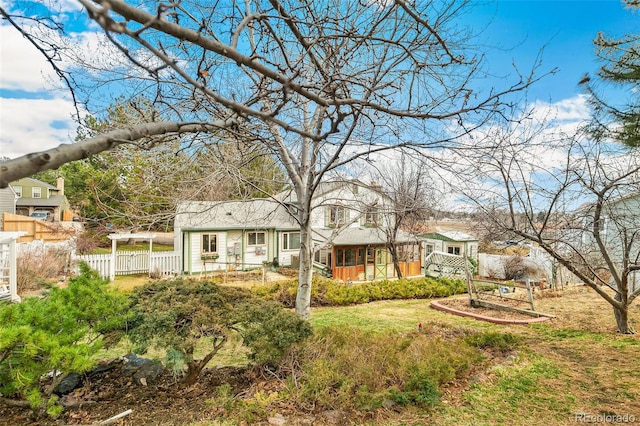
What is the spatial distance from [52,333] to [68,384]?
1273 millimetres

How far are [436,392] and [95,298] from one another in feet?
13.3

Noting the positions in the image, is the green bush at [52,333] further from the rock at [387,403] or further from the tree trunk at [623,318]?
the tree trunk at [623,318]

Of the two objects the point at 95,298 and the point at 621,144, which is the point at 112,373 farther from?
the point at 621,144

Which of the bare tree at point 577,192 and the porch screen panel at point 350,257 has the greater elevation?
the bare tree at point 577,192

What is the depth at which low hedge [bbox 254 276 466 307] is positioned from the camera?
436 inches

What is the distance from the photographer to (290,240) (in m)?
19.5

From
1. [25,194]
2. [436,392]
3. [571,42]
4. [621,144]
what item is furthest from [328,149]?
[25,194]

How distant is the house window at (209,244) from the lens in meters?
16.8

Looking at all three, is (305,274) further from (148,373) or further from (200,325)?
(148,373)

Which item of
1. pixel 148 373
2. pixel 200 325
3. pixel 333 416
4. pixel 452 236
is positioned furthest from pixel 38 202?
pixel 333 416

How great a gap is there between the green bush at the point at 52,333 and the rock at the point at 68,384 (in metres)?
0.31

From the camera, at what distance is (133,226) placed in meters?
4.75

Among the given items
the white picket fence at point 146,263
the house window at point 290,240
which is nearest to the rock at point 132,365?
the white picket fence at point 146,263

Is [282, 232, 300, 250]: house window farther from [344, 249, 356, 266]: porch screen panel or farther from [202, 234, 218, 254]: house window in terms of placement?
[202, 234, 218, 254]: house window
